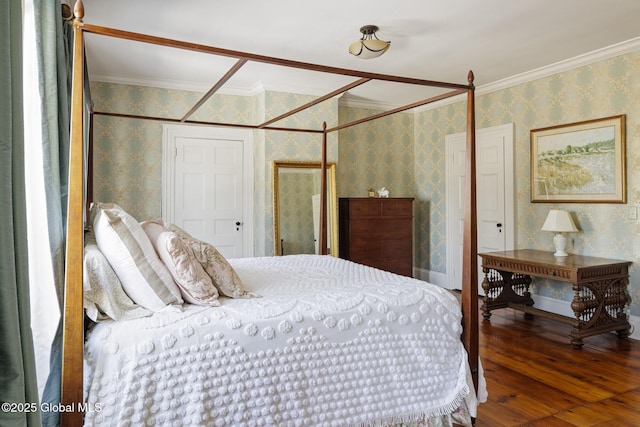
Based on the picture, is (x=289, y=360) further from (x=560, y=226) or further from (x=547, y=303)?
(x=547, y=303)

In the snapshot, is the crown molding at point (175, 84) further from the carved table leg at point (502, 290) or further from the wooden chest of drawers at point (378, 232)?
the carved table leg at point (502, 290)

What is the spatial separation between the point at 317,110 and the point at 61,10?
363 centimetres

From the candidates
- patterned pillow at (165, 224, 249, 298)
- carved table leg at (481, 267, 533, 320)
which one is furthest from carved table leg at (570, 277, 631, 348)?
patterned pillow at (165, 224, 249, 298)

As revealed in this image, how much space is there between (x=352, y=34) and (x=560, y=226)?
8.54ft

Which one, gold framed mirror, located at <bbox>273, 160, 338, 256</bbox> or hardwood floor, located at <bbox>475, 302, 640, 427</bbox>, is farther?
gold framed mirror, located at <bbox>273, 160, 338, 256</bbox>

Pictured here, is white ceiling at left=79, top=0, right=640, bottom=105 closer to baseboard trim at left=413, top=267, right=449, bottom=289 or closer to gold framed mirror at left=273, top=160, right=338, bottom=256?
gold framed mirror at left=273, top=160, right=338, bottom=256

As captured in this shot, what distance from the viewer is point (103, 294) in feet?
5.76

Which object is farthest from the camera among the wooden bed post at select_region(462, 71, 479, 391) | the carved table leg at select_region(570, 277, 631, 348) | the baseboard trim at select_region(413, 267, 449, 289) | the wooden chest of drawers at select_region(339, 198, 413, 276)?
the baseboard trim at select_region(413, 267, 449, 289)

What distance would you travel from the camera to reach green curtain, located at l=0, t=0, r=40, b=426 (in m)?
0.78

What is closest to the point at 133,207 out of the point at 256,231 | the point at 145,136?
the point at 145,136

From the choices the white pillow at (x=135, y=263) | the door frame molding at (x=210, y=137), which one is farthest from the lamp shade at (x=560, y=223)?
the white pillow at (x=135, y=263)

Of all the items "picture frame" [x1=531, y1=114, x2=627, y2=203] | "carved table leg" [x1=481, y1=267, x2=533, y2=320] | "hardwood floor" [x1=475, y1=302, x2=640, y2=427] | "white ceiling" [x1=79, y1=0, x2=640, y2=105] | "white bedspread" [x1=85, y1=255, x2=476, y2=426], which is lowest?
"hardwood floor" [x1=475, y1=302, x2=640, y2=427]

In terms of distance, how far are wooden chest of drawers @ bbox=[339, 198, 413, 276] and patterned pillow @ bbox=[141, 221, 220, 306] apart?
11.1 ft

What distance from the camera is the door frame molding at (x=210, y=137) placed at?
4.84m
